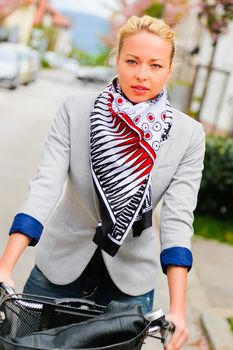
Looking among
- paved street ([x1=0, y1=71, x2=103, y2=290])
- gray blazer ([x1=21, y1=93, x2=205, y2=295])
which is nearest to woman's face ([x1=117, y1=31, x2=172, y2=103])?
gray blazer ([x1=21, y1=93, x2=205, y2=295])

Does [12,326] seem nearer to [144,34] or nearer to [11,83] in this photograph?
[144,34]

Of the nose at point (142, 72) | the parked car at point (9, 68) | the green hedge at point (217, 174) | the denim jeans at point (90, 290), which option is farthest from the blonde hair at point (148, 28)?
the parked car at point (9, 68)

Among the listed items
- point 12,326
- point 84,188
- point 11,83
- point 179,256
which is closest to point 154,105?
point 84,188

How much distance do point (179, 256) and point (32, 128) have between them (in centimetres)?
1421

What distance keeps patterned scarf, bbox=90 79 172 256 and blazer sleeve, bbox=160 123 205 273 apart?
96 mm

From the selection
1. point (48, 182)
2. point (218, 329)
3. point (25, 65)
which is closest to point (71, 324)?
point (48, 182)

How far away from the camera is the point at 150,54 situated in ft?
6.53

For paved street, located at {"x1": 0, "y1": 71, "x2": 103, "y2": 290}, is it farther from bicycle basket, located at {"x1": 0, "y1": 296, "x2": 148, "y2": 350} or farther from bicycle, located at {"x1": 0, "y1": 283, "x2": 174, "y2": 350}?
bicycle basket, located at {"x1": 0, "y1": 296, "x2": 148, "y2": 350}

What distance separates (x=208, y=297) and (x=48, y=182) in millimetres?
3759

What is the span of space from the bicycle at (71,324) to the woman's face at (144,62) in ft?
2.40

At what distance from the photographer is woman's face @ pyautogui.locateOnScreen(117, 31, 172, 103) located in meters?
1.99

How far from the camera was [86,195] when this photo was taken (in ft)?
7.14

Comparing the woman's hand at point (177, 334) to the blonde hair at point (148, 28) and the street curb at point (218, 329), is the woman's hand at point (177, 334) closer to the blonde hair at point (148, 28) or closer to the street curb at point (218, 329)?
the blonde hair at point (148, 28)

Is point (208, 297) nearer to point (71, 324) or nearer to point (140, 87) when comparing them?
point (140, 87)
